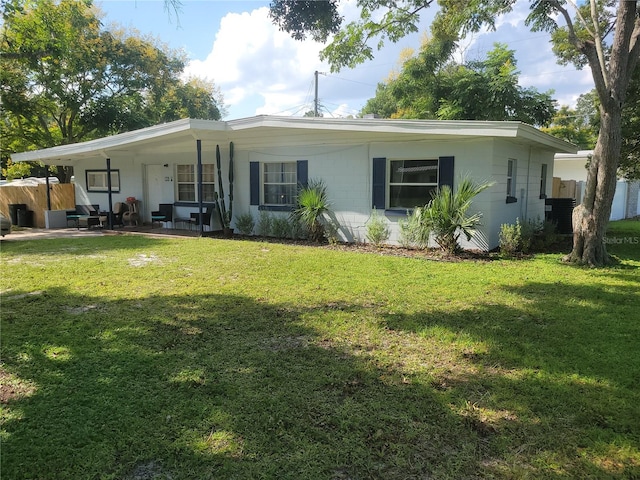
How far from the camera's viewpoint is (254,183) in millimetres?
12430

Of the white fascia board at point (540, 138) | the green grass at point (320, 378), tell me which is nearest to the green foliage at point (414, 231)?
the white fascia board at point (540, 138)

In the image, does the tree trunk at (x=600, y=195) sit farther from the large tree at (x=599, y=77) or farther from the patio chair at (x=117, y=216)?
the patio chair at (x=117, y=216)

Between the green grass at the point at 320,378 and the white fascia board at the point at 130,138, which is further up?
the white fascia board at the point at 130,138

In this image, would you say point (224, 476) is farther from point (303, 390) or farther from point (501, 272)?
point (501, 272)

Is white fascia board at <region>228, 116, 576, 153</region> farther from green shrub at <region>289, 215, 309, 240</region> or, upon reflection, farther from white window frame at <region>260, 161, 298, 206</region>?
green shrub at <region>289, 215, 309, 240</region>

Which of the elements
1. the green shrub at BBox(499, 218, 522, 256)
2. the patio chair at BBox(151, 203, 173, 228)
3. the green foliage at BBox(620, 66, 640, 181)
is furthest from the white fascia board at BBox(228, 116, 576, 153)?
the patio chair at BBox(151, 203, 173, 228)

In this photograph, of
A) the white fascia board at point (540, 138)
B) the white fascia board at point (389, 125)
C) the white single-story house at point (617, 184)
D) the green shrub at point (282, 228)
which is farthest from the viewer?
the white single-story house at point (617, 184)

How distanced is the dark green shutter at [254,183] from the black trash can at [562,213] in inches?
324

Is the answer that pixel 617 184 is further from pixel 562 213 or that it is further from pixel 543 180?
pixel 562 213

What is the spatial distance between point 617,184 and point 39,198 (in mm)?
23348

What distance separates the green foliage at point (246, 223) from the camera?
12.4 metres

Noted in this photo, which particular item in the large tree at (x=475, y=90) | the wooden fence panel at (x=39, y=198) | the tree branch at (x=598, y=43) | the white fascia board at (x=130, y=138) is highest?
the large tree at (x=475, y=90)

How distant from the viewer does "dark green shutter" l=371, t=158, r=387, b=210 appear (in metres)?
10.3

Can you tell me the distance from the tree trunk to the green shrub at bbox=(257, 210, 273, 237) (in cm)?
704
